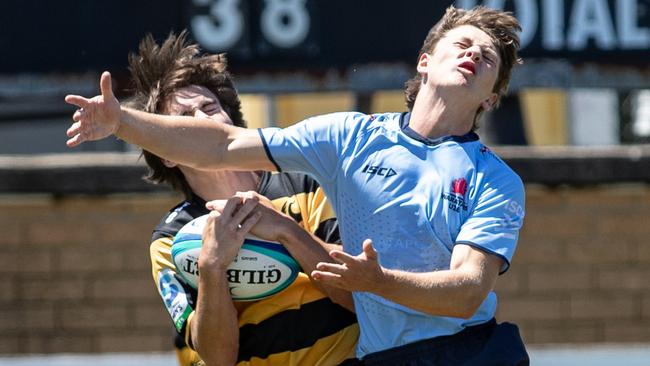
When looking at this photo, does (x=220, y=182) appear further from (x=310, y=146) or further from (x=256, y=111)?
(x=256, y=111)

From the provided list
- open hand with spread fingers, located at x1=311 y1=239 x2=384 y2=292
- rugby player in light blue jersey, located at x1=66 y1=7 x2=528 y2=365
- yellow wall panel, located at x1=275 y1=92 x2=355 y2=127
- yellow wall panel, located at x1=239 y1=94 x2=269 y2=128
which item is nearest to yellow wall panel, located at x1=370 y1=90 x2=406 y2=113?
yellow wall panel, located at x1=275 y1=92 x2=355 y2=127

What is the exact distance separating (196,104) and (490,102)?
2.73ft

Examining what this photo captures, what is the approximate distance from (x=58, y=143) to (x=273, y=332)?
6446 millimetres

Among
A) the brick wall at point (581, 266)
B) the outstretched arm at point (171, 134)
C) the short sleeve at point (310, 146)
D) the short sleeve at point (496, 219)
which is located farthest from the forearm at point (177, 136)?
the brick wall at point (581, 266)

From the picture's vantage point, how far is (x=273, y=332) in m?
3.94

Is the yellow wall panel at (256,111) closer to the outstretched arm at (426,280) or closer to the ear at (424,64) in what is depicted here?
the ear at (424,64)

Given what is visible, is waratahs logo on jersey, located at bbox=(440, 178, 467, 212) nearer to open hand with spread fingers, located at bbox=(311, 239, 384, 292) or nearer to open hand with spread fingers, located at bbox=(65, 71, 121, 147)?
open hand with spread fingers, located at bbox=(311, 239, 384, 292)

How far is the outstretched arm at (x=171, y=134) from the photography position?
3.46 m

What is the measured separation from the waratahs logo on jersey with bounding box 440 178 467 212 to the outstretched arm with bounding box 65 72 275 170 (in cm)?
47

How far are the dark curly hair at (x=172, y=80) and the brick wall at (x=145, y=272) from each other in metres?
3.17

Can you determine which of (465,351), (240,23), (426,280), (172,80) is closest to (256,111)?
(240,23)

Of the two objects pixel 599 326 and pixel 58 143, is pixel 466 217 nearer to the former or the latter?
pixel 599 326

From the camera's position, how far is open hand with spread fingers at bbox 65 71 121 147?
11.3 ft

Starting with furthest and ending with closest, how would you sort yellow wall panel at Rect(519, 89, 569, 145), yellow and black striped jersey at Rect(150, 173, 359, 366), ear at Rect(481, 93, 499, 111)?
yellow wall panel at Rect(519, 89, 569, 145) → yellow and black striped jersey at Rect(150, 173, 359, 366) → ear at Rect(481, 93, 499, 111)
